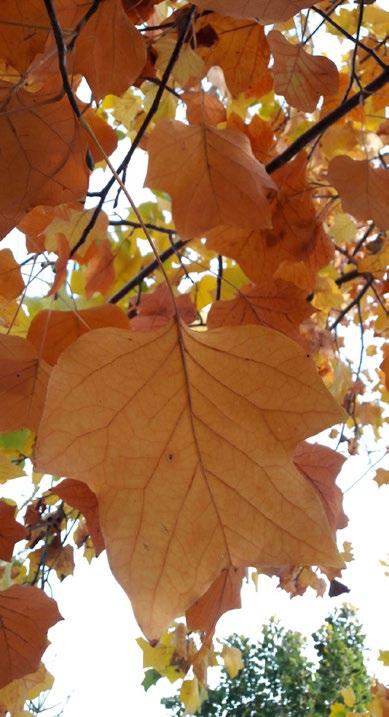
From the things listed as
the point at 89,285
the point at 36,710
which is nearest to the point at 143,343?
the point at 89,285

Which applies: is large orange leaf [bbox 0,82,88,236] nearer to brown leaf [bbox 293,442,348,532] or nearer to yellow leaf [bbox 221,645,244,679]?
brown leaf [bbox 293,442,348,532]

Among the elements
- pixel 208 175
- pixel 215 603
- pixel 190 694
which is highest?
pixel 208 175

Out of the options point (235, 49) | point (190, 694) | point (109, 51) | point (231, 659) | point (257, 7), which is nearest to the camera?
point (257, 7)

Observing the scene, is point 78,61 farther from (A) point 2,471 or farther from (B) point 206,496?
(A) point 2,471

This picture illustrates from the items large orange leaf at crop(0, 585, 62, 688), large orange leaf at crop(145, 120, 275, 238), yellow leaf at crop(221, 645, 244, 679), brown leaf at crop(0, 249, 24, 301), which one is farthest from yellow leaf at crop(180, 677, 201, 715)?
large orange leaf at crop(145, 120, 275, 238)

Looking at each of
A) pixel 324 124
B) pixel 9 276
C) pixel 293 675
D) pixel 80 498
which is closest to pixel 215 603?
pixel 80 498

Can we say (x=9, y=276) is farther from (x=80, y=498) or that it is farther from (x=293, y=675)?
(x=293, y=675)

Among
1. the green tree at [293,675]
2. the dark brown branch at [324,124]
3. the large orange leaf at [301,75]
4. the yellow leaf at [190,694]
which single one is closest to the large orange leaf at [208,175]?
the large orange leaf at [301,75]
